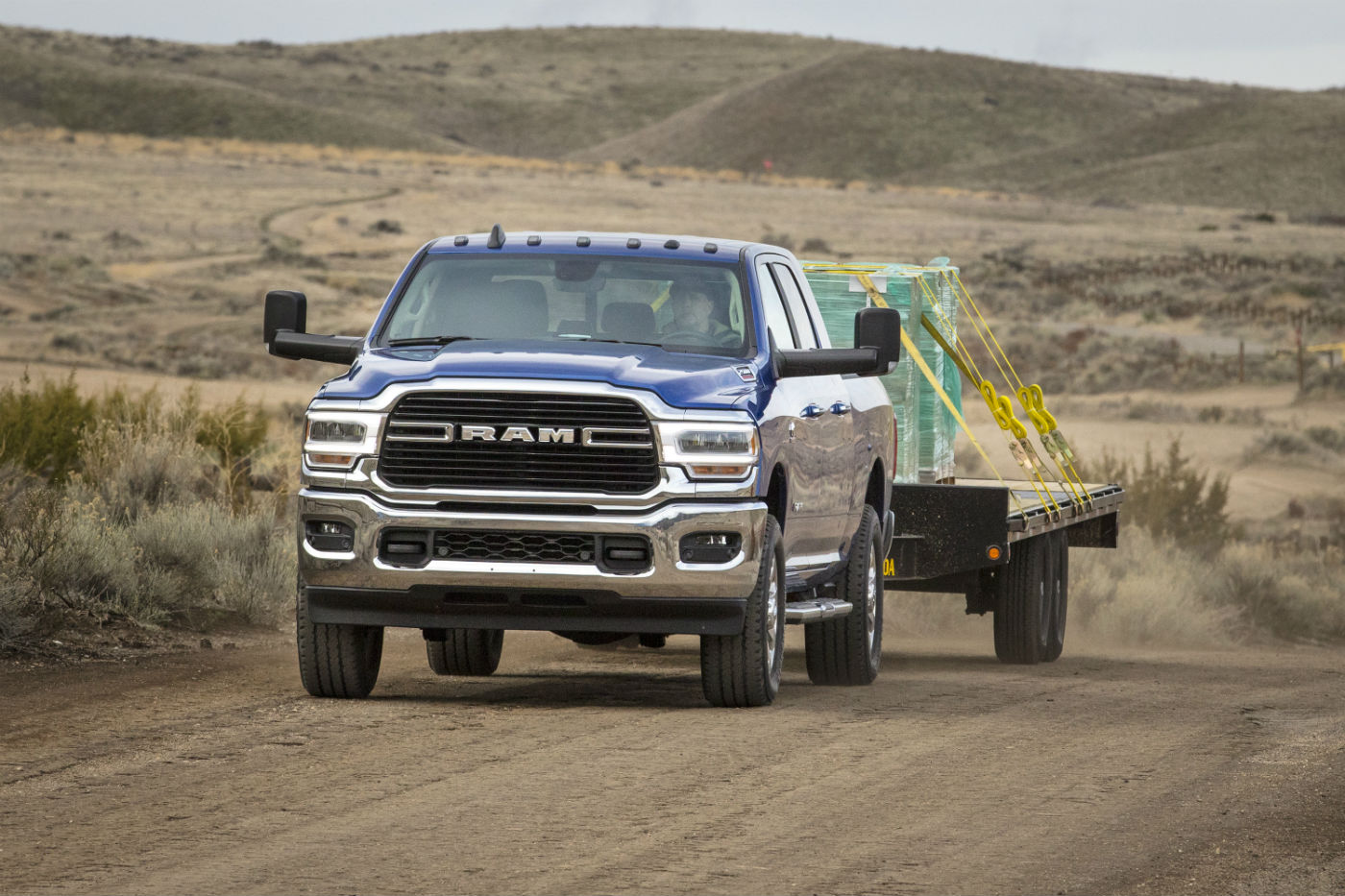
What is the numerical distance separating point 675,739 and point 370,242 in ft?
178

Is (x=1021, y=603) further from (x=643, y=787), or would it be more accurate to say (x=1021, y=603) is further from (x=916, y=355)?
(x=643, y=787)

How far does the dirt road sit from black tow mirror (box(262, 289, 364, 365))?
173 centimetres

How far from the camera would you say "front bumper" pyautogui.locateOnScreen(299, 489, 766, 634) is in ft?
31.2

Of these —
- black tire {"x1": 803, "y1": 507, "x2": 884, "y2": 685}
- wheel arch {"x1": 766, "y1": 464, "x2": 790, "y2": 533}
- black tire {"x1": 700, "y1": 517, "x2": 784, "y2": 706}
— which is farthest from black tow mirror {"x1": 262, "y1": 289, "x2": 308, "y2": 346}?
black tire {"x1": 803, "y1": 507, "x2": 884, "y2": 685}

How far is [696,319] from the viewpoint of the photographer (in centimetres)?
1083

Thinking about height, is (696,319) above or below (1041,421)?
above

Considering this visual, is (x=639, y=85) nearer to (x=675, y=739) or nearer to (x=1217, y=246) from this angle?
(x=1217, y=246)

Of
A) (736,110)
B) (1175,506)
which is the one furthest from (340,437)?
(736,110)

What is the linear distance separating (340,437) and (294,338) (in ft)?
3.09

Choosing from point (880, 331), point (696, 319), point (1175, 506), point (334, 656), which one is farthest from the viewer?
point (1175, 506)

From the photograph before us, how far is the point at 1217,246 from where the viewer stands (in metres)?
75.0

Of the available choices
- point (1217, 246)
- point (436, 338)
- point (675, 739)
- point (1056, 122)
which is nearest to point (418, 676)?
point (436, 338)

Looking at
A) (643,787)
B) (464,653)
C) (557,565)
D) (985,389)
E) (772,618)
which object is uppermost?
(985,389)

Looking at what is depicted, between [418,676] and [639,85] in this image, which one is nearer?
[418,676]
